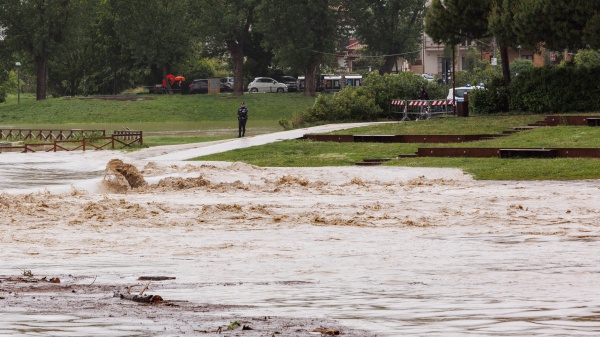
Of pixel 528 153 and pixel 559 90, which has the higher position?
pixel 559 90

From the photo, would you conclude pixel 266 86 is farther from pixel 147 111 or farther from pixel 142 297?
pixel 142 297

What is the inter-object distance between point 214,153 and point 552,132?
36.6ft

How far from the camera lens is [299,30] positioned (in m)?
97.4

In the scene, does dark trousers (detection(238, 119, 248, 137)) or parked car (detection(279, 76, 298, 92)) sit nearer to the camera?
dark trousers (detection(238, 119, 248, 137))

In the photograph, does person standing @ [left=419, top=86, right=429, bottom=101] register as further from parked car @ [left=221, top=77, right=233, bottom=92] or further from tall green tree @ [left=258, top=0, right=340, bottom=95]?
parked car @ [left=221, top=77, right=233, bottom=92]

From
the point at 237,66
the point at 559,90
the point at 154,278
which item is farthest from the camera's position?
the point at 237,66

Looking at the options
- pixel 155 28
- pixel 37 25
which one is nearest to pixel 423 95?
pixel 155 28

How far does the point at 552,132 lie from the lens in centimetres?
3788

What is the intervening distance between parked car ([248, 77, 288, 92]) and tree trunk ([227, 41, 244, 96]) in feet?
11.5

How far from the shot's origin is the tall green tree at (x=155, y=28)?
4026 inches

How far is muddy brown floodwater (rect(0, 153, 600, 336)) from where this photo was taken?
10711mm

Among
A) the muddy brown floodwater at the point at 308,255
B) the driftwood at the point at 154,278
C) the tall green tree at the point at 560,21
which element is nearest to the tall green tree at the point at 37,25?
the tall green tree at the point at 560,21

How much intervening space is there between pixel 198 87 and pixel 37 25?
15.5 meters

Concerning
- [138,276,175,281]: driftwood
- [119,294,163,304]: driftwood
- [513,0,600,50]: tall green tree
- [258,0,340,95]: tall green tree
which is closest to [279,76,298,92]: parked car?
[258,0,340,95]: tall green tree
